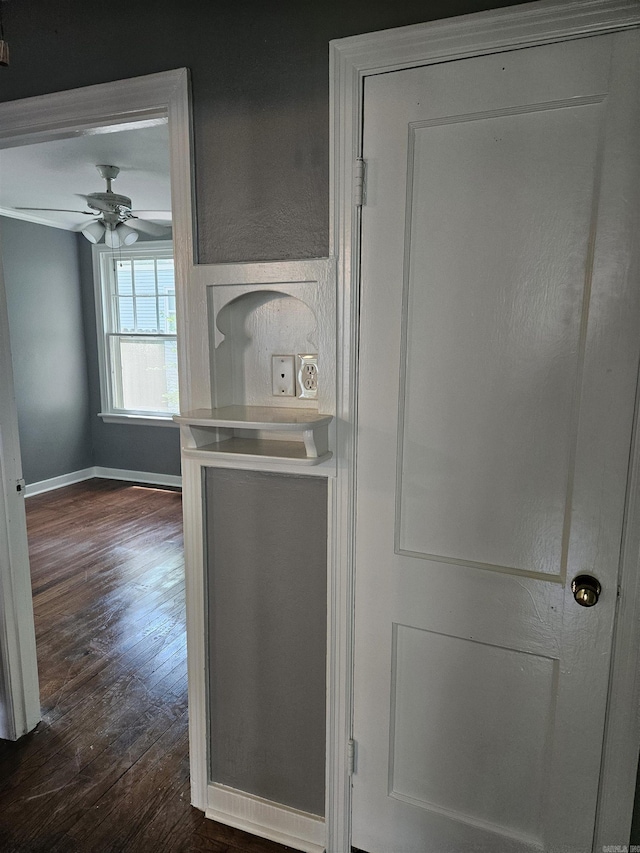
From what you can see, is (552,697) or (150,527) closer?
(552,697)

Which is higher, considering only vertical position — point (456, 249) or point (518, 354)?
point (456, 249)

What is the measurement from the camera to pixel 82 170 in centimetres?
361

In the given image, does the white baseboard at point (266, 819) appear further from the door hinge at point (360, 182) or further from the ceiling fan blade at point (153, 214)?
the ceiling fan blade at point (153, 214)

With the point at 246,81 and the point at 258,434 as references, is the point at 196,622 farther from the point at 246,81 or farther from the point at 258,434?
the point at 246,81

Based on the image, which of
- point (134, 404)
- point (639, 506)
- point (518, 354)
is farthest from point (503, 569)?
point (134, 404)

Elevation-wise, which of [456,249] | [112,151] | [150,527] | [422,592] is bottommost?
[150,527]

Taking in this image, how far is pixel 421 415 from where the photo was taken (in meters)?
1.40

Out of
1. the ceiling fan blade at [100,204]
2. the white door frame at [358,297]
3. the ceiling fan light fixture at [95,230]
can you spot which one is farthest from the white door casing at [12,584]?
the ceiling fan light fixture at [95,230]

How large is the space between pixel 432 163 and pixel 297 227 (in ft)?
1.24

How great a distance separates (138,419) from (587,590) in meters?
5.03

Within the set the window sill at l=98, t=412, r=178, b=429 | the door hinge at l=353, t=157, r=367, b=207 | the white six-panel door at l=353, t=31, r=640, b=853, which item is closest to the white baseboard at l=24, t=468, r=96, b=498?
the window sill at l=98, t=412, r=178, b=429

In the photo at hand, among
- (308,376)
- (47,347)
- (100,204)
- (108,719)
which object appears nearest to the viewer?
(308,376)

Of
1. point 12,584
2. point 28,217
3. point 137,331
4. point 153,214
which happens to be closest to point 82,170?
point 153,214

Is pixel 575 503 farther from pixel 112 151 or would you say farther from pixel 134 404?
pixel 134 404
